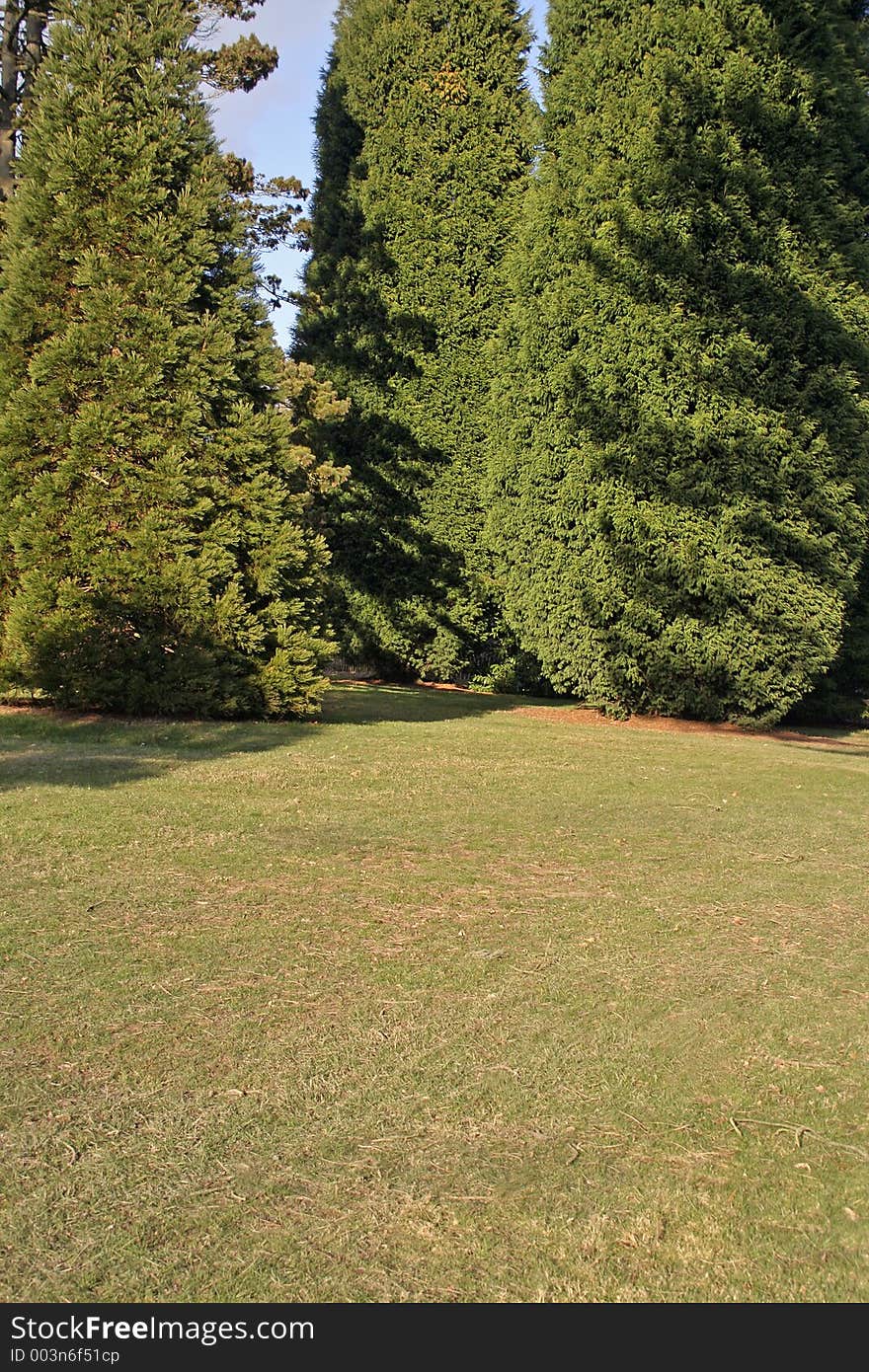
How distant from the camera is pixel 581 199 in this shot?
1480 centimetres

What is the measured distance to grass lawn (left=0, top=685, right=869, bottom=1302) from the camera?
243 cm

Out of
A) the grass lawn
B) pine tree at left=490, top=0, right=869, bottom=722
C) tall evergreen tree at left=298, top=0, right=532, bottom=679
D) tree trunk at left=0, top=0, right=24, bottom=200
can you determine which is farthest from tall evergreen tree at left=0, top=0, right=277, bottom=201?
the grass lawn

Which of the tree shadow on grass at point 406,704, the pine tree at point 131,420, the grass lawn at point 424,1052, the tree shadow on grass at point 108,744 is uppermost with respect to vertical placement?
the pine tree at point 131,420

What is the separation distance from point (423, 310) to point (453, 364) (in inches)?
43.7

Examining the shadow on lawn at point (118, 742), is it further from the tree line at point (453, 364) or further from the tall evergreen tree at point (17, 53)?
the tall evergreen tree at point (17, 53)

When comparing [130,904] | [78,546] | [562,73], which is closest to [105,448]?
[78,546]

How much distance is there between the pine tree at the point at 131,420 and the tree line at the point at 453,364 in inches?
1.5

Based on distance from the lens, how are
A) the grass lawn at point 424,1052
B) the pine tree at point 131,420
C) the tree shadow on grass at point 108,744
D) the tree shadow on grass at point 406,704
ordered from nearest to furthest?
the grass lawn at point 424,1052, the tree shadow on grass at point 108,744, the pine tree at point 131,420, the tree shadow on grass at point 406,704

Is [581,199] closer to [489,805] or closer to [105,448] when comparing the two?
[105,448]

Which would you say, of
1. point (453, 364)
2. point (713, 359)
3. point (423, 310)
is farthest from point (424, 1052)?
point (423, 310)

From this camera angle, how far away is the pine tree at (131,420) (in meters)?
10.9

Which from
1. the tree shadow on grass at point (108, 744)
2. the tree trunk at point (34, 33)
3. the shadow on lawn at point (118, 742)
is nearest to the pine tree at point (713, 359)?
the shadow on lawn at point (118, 742)

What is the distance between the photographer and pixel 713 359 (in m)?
13.6

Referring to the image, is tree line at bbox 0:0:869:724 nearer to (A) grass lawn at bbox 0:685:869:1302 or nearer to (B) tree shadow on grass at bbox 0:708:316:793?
(B) tree shadow on grass at bbox 0:708:316:793
